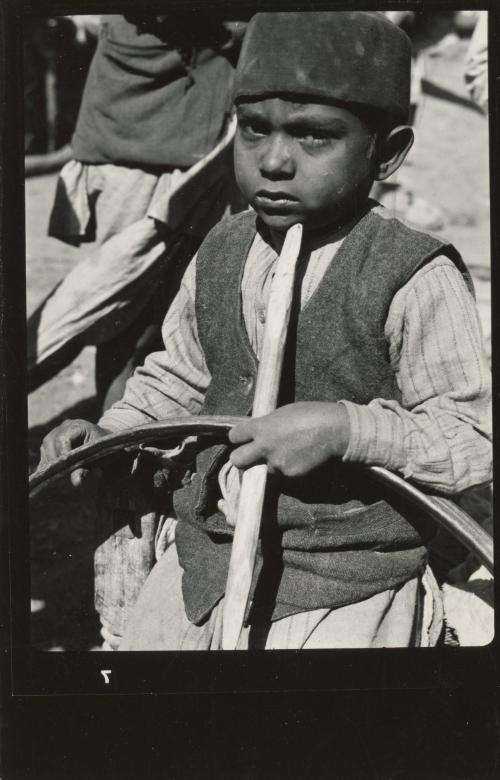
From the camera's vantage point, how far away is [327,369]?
1841mm

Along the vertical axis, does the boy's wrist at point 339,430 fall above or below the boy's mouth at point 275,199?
below

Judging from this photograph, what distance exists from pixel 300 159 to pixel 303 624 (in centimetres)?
78

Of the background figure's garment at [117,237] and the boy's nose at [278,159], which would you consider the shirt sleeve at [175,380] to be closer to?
the boy's nose at [278,159]

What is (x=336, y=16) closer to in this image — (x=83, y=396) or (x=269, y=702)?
(x=269, y=702)

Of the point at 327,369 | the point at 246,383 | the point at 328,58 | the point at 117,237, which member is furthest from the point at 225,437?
the point at 117,237

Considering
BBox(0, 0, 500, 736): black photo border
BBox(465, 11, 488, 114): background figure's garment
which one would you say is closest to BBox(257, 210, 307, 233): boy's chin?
BBox(0, 0, 500, 736): black photo border

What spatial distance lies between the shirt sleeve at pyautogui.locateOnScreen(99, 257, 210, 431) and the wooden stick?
0.30m

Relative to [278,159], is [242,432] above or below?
below

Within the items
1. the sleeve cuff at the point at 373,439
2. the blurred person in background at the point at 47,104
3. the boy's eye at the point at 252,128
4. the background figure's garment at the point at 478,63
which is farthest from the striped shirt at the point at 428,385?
the blurred person in background at the point at 47,104

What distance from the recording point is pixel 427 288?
179cm

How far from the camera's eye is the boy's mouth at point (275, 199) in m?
1.79

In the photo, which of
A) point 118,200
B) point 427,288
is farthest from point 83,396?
point 427,288

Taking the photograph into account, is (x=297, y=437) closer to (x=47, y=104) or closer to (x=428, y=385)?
(x=428, y=385)

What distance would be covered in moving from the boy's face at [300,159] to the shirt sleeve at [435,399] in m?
0.19
